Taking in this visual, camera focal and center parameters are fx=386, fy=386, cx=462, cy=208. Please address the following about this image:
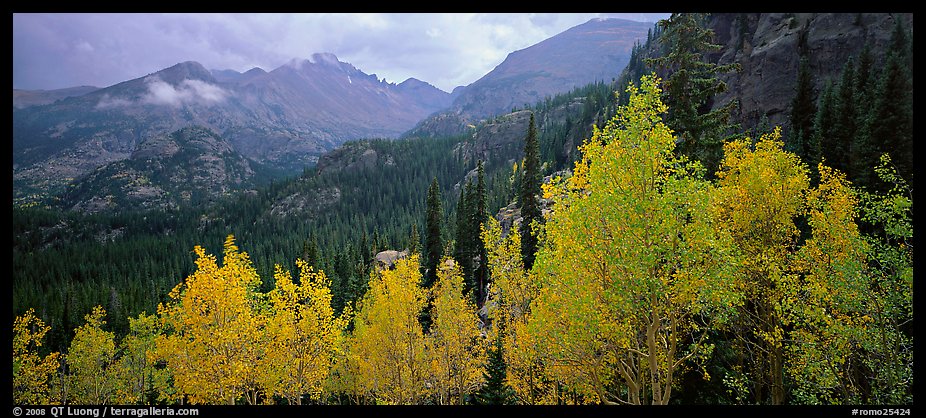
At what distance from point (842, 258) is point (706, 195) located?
830cm

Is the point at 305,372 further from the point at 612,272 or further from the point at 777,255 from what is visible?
the point at 777,255

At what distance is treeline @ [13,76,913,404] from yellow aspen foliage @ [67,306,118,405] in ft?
45.6

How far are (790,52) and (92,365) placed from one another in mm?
91634

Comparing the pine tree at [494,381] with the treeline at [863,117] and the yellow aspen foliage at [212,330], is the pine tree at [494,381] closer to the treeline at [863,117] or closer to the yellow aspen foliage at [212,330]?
the yellow aspen foliage at [212,330]

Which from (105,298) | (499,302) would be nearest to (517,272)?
(499,302)

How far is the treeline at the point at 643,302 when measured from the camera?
35.3 feet

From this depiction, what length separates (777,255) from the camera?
602 inches

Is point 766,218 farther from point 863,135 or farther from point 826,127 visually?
point 826,127

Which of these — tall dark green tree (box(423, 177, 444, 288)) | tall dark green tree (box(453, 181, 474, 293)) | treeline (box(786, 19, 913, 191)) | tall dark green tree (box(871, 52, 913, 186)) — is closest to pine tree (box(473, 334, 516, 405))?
tall dark green tree (box(453, 181, 474, 293))

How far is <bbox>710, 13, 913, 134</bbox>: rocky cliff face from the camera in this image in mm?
44844

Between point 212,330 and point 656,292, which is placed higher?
point 656,292

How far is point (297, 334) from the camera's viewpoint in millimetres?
20906

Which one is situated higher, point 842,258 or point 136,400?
point 842,258

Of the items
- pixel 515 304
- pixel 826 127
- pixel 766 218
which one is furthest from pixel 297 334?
pixel 826 127
